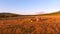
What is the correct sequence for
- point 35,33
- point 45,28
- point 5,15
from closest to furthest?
point 35,33 → point 45,28 → point 5,15

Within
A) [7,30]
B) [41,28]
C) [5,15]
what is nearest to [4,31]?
[7,30]

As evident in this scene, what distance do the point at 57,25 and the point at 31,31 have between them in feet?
5.77

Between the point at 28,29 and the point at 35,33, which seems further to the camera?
the point at 28,29

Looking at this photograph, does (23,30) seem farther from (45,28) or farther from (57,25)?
(57,25)

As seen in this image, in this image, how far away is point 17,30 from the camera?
23.2 feet

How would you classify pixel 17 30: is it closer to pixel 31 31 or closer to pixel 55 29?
pixel 31 31

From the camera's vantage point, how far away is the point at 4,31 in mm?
7051

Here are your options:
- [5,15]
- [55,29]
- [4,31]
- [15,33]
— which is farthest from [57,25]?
[5,15]

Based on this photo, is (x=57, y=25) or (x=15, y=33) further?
(x=57, y=25)

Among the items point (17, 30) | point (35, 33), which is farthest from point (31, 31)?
point (17, 30)

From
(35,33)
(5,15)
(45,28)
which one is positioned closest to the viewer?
(35,33)

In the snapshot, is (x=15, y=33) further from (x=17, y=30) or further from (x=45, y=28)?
(x=45, y=28)

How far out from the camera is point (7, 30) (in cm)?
712

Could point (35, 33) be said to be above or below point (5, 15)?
below
